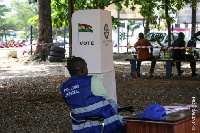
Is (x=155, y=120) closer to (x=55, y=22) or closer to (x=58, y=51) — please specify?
(x=55, y=22)

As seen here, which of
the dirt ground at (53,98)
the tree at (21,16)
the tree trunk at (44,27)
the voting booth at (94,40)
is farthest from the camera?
the tree at (21,16)

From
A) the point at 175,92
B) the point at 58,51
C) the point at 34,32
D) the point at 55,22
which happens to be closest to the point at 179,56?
the point at 175,92

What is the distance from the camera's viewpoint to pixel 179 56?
16359 millimetres

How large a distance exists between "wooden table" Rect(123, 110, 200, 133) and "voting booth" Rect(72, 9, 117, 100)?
4.40 metres

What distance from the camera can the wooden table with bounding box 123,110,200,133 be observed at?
13.3ft

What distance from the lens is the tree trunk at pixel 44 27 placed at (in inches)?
964

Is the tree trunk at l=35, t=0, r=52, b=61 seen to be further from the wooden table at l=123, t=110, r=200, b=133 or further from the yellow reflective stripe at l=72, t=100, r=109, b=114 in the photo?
the wooden table at l=123, t=110, r=200, b=133

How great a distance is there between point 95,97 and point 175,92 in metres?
7.62

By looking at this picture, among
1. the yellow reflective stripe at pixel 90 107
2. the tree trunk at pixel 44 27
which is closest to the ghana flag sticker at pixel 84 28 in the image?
the yellow reflective stripe at pixel 90 107

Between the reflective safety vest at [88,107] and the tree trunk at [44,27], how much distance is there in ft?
65.5

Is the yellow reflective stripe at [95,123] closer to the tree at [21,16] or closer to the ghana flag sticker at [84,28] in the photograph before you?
the ghana flag sticker at [84,28]

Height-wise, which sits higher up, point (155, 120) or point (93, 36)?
point (93, 36)

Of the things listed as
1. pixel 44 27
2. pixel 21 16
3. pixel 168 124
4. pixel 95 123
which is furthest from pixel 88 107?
pixel 21 16

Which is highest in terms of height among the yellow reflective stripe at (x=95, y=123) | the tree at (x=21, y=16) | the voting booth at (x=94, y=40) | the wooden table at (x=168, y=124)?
the tree at (x=21, y=16)
